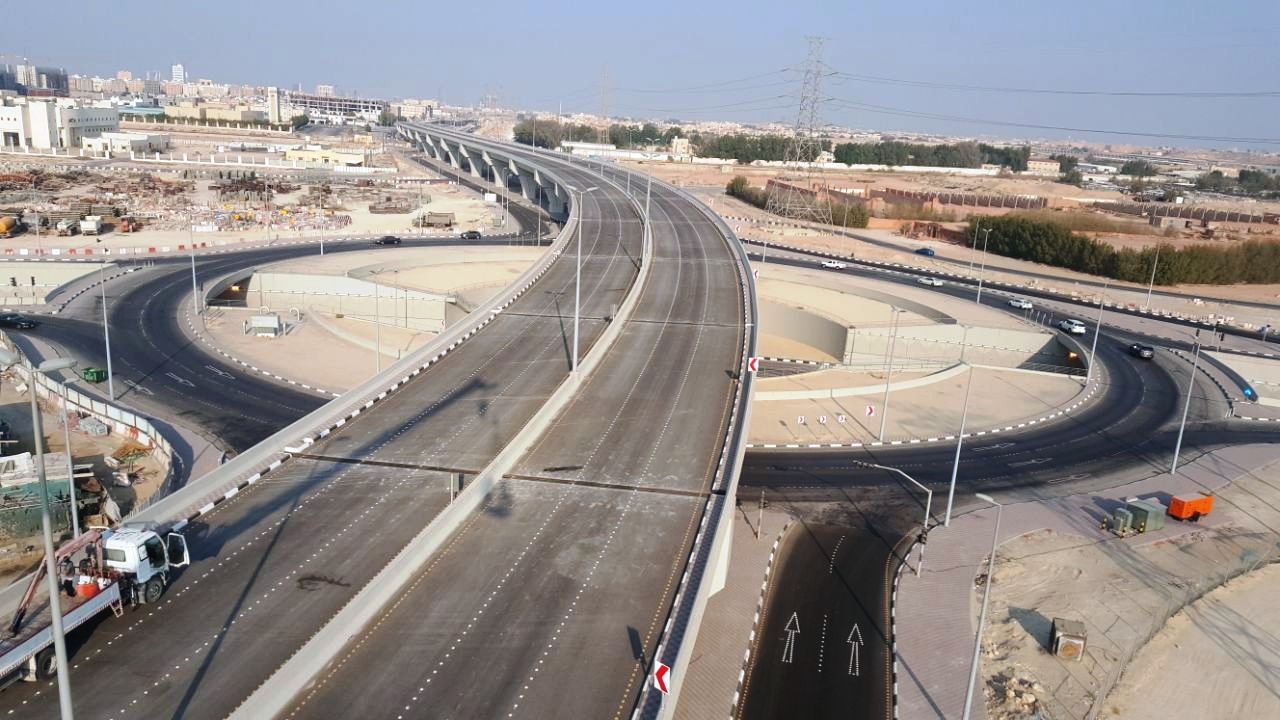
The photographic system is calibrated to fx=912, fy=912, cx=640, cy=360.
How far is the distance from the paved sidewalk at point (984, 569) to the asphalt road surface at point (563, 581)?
6733 millimetres

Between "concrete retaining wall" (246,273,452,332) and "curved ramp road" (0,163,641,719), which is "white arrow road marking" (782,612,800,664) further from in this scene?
"concrete retaining wall" (246,273,452,332)

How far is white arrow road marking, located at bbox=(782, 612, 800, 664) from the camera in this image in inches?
911

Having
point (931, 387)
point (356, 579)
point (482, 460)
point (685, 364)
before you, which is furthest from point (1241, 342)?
point (356, 579)


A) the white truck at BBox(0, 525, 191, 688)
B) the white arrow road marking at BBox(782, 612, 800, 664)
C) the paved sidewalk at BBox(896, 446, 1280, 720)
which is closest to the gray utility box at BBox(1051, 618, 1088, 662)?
the paved sidewalk at BBox(896, 446, 1280, 720)

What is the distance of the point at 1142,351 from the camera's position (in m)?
57.5

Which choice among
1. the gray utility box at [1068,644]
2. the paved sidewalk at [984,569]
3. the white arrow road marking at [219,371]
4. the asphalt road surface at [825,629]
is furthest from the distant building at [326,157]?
the gray utility box at [1068,644]

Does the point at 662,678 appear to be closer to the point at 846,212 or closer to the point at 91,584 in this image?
the point at 91,584

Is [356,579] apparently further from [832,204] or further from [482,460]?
[832,204]

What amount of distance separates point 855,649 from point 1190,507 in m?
17.9

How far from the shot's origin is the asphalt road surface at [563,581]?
1656cm

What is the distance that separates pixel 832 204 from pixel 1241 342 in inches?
2434

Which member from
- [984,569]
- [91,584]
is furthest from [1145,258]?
[91,584]

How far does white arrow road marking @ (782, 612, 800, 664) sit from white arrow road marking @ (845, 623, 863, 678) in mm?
1386

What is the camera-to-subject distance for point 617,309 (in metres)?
48.3
